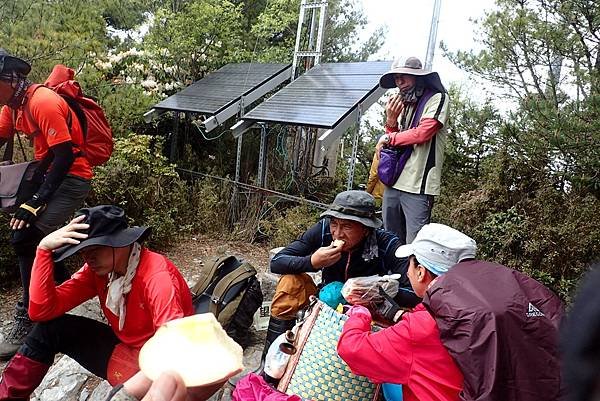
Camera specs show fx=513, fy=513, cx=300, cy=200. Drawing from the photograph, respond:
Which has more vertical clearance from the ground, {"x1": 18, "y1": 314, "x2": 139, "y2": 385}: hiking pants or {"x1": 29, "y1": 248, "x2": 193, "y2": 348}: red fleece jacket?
{"x1": 29, "y1": 248, "x2": 193, "y2": 348}: red fleece jacket

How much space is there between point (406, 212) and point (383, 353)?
2.02m

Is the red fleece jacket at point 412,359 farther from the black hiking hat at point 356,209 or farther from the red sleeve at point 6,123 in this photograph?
the red sleeve at point 6,123

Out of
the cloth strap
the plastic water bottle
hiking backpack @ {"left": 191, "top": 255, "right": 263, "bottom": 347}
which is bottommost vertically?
hiking backpack @ {"left": 191, "top": 255, "right": 263, "bottom": 347}

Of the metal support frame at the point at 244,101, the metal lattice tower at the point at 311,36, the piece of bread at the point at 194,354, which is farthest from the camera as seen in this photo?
the metal lattice tower at the point at 311,36

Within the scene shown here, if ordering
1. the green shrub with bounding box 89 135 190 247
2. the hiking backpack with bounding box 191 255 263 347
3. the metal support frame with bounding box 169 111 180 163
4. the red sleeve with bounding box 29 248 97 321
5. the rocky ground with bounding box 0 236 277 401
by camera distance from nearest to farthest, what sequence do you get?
the red sleeve with bounding box 29 248 97 321 < the rocky ground with bounding box 0 236 277 401 < the hiking backpack with bounding box 191 255 263 347 < the green shrub with bounding box 89 135 190 247 < the metal support frame with bounding box 169 111 180 163

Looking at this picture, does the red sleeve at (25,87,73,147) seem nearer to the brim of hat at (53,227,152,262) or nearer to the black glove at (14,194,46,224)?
the black glove at (14,194,46,224)

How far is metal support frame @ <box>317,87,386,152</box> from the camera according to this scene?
4.89m

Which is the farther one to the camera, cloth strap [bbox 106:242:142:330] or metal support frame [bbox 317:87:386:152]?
metal support frame [bbox 317:87:386:152]

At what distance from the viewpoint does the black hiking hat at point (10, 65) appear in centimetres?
320

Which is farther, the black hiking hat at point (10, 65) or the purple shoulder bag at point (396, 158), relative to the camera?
the purple shoulder bag at point (396, 158)

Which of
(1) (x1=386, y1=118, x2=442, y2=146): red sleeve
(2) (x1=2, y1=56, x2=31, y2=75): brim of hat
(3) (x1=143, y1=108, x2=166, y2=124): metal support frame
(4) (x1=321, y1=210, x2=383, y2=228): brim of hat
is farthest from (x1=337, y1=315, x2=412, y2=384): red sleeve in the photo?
(3) (x1=143, y1=108, x2=166, y2=124): metal support frame

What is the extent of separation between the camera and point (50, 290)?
2615mm

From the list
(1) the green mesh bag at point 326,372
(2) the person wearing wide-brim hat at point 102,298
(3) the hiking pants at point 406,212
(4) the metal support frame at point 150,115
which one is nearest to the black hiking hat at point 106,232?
(2) the person wearing wide-brim hat at point 102,298

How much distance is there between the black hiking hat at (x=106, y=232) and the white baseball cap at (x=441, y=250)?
1.33 meters
